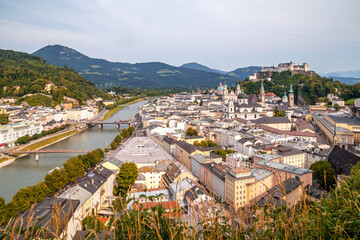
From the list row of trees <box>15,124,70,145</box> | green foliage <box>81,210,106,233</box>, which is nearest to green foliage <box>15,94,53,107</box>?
row of trees <box>15,124,70,145</box>

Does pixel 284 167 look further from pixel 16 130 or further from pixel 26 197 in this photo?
pixel 16 130

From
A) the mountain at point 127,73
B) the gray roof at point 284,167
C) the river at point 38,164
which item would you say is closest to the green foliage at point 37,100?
the river at point 38,164

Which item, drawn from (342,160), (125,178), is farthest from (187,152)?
(342,160)

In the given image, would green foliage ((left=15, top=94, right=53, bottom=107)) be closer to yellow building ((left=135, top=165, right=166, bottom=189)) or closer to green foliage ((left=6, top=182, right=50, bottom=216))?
yellow building ((left=135, top=165, right=166, bottom=189))

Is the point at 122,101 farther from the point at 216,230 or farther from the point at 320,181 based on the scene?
the point at 216,230

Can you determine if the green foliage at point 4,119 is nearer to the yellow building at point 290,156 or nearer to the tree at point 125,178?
the tree at point 125,178
